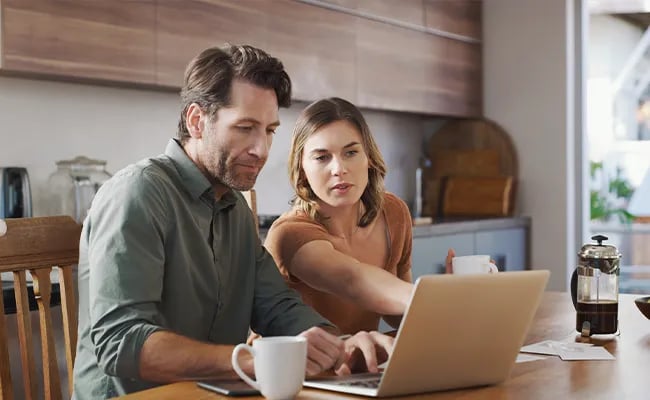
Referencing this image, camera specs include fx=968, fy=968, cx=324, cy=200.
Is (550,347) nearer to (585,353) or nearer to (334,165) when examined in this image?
(585,353)

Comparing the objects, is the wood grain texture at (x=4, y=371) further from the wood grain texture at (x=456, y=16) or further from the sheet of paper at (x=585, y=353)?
the wood grain texture at (x=456, y=16)

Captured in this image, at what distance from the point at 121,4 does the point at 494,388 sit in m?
2.21

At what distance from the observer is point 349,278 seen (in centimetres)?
206

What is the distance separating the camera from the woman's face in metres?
2.19

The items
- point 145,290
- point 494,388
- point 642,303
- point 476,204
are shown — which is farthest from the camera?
point 476,204

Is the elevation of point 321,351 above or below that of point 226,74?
below

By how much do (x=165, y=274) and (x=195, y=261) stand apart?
0.08 m

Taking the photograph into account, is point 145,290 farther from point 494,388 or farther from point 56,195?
point 56,195

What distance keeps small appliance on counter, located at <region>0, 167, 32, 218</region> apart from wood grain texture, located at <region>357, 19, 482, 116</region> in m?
1.81

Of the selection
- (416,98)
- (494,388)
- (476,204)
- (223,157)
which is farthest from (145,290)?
(476,204)

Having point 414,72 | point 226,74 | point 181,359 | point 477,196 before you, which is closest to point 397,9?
point 414,72

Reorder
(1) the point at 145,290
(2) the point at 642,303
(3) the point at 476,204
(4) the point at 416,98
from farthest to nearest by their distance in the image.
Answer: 1. (3) the point at 476,204
2. (4) the point at 416,98
3. (2) the point at 642,303
4. (1) the point at 145,290

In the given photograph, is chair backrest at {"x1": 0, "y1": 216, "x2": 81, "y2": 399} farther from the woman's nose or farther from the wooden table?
the woman's nose

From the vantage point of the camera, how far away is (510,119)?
5.31m
